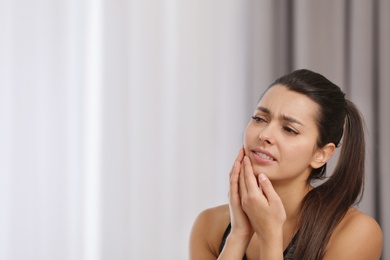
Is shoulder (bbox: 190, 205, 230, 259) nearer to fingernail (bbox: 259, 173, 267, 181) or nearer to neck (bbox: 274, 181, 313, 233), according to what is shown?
neck (bbox: 274, 181, 313, 233)

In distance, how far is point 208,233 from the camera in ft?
6.24

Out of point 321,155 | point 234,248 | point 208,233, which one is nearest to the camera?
point 234,248

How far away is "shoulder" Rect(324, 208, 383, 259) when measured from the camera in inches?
63.6

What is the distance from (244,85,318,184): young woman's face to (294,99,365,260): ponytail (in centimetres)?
13

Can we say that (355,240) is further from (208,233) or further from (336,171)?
(208,233)

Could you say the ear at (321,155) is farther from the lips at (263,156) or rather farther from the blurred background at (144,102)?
the blurred background at (144,102)

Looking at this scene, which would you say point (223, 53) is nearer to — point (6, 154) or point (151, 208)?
point (151, 208)

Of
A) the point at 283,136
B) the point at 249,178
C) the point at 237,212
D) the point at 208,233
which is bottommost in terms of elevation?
the point at 208,233

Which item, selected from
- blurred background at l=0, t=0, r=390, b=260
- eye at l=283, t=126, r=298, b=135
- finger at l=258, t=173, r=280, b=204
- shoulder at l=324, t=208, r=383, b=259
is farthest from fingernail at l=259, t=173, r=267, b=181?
blurred background at l=0, t=0, r=390, b=260

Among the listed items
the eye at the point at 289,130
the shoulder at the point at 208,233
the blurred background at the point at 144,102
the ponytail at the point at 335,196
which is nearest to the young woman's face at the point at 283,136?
the eye at the point at 289,130

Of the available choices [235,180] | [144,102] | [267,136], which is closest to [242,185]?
[235,180]

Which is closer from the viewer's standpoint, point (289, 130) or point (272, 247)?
point (272, 247)

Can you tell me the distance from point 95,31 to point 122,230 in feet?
2.74

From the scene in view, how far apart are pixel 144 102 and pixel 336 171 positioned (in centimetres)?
93
